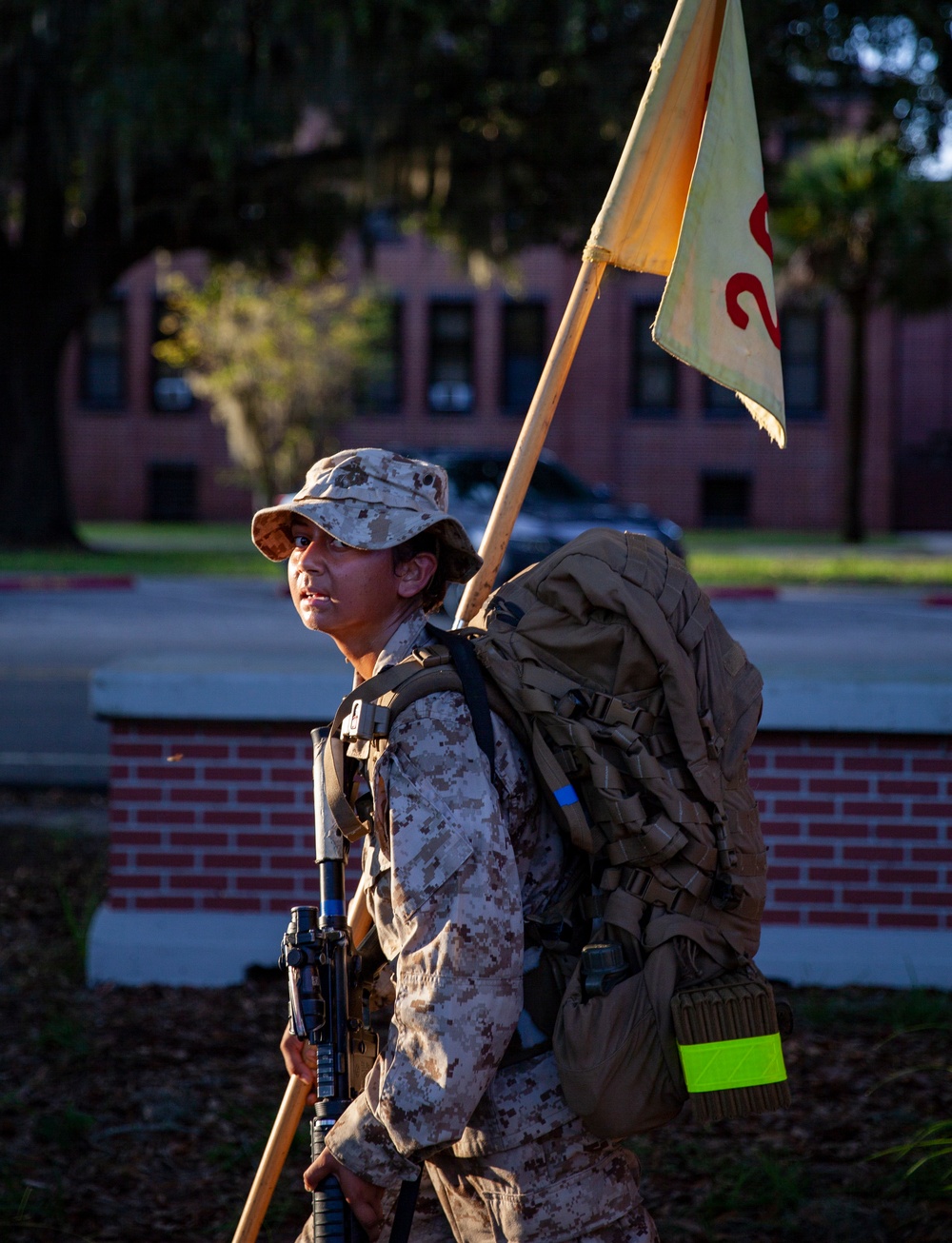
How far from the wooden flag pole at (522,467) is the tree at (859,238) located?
79.3ft

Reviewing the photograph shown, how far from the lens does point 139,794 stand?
469cm

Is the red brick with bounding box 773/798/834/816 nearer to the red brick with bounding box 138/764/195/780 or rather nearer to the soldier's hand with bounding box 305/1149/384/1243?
the red brick with bounding box 138/764/195/780

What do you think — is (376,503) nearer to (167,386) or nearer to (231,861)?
(231,861)

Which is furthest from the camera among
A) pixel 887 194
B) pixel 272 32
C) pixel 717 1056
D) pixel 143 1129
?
pixel 887 194

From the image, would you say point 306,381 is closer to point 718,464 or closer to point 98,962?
point 718,464

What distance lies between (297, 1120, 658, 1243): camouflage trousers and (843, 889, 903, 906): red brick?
8.40ft

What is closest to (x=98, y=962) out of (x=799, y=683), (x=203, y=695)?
(x=203, y=695)

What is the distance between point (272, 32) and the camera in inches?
559

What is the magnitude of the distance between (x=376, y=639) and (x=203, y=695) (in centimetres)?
248

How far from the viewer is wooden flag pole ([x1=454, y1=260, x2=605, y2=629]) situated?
255 cm

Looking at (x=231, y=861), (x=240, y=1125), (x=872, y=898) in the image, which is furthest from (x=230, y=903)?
(x=872, y=898)

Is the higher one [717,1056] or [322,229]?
[322,229]

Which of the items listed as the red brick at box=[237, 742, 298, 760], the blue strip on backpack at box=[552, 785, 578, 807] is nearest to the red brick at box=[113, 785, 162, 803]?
the red brick at box=[237, 742, 298, 760]

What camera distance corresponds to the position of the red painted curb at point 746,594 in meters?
17.2
